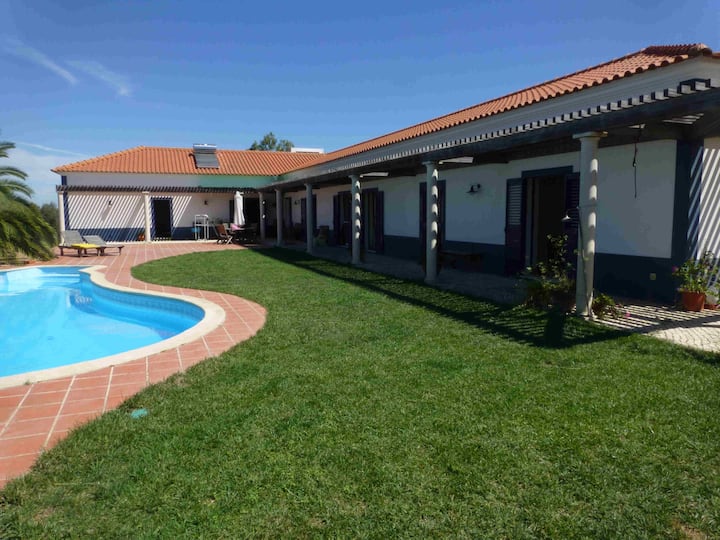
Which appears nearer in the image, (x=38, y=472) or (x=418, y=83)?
(x=38, y=472)

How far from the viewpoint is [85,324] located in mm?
8891

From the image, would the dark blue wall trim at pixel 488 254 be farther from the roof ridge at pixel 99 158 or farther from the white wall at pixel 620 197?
the roof ridge at pixel 99 158

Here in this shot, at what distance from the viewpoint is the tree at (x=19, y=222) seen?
14.7 metres

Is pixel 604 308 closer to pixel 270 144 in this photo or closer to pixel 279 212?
pixel 279 212

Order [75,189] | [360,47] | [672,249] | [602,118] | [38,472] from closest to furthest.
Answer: [38,472] < [602,118] < [672,249] < [360,47] < [75,189]

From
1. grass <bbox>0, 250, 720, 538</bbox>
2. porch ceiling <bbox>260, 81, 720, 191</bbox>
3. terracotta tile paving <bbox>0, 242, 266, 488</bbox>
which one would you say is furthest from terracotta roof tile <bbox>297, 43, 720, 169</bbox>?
terracotta tile paving <bbox>0, 242, 266, 488</bbox>

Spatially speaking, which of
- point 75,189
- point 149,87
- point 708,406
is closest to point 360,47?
point 149,87

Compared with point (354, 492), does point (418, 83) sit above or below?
above

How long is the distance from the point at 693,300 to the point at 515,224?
4106 millimetres

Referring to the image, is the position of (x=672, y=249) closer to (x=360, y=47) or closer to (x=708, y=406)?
(x=708, y=406)

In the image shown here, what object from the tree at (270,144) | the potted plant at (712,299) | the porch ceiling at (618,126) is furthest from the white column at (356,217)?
the tree at (270,144)

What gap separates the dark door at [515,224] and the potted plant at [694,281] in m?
3.56

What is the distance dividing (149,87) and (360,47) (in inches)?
360

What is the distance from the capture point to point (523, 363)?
16.4 ft
